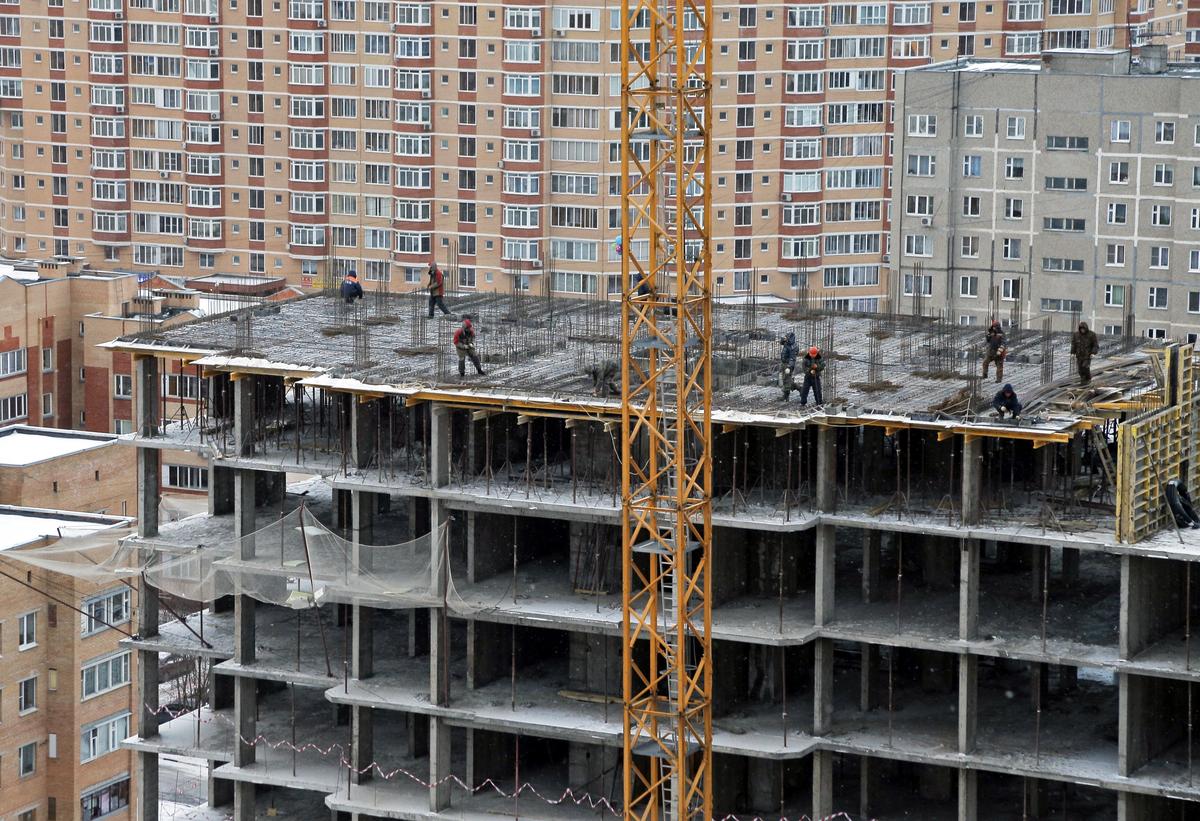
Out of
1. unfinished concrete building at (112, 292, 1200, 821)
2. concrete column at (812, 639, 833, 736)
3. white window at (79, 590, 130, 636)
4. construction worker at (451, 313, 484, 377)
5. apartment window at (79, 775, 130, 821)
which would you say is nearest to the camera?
unfinished concrete building at (112, 292, 1200, 821)

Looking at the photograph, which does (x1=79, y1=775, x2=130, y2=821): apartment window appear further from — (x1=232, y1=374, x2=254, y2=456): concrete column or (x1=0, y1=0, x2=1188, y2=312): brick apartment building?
(x1=0, y1=0, x2=1188, y2=312): brick apartment building

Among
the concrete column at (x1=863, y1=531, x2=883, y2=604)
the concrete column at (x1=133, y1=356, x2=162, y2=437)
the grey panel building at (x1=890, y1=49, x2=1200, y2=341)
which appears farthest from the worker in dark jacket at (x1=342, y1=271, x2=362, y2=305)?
the grey panel building at (x1=890, y1=49, x2=1200, y2=341)

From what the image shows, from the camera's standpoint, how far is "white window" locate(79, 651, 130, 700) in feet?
362

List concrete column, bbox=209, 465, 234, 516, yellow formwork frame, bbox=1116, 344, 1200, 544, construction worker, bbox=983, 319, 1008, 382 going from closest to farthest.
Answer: yellow formwork frame, bbox=1116, 344, 1200, 544
construction worker, bbox=983, 319, 1008, 382
concrete column, bbox=209, 465, 234, 516

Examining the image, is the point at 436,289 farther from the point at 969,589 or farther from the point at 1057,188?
the point at 1057,188

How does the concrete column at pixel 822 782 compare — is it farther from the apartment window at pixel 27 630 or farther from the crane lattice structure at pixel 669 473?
the apartment window at pixel 27 630

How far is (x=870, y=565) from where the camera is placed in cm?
7712

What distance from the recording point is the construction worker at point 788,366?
7562 cm

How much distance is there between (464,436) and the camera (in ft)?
262

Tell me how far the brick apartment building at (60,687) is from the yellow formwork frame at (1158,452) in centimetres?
4689

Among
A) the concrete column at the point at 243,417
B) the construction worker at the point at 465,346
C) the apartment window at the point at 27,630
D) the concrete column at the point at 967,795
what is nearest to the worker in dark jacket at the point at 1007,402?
the concrete column at the point at 967,795

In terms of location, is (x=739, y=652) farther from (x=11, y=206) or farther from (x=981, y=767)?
(x=11, y=206)

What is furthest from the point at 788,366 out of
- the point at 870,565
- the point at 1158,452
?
the point at 1158,452

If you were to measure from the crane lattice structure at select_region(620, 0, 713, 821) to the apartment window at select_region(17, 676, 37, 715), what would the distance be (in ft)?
135
